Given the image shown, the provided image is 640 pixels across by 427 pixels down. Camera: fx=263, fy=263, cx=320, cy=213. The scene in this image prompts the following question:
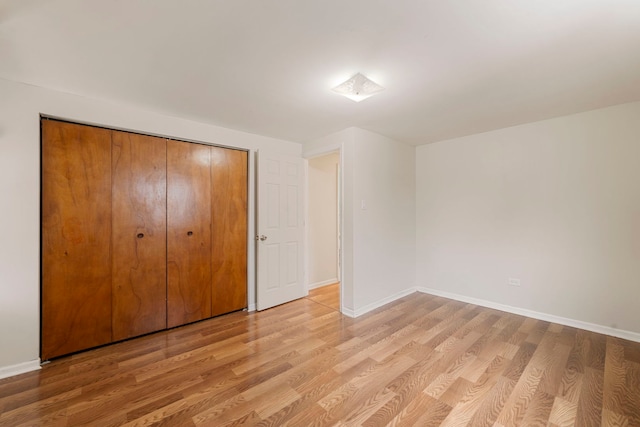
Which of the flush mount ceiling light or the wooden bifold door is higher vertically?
the flush mount ceiling light

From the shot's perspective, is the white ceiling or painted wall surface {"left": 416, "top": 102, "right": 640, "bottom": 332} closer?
the white ceiling

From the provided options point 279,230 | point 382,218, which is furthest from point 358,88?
point 279,230

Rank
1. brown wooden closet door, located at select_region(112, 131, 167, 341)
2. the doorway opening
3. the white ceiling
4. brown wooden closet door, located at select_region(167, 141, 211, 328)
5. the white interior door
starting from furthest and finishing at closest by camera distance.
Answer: the doorway opening → the white interior door → brown wooden closet door, located at select_region(167, 141, 211, 328) → brown wooden closet door, located at select_region(112, 131, 167, 341) → the white ceiling

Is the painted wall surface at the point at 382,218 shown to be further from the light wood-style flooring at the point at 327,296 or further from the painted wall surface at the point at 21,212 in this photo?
the painted wall surface at the point at 21,212

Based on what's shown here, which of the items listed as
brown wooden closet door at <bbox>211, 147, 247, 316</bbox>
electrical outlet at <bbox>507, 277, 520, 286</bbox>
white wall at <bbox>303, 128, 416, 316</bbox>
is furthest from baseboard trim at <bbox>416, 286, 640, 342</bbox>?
brown wooden closet door at <bbox>211, 147, 247, 316</bbox>

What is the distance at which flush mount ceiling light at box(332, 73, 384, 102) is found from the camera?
197 cm

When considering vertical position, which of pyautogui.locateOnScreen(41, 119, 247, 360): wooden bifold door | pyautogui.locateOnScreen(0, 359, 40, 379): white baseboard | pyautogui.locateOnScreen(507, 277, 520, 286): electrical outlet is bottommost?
pyautogui.locateOnScreen(0, 359, 40, 379): white baseboard

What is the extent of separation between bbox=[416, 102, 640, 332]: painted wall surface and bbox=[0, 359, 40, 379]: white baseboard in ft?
14.4

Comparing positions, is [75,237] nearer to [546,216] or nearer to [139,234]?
[139,234]

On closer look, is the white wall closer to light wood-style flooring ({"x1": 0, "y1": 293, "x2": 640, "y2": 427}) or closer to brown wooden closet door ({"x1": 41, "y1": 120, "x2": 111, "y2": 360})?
light wood-style flooring ({"x1": 0, "y1": 293, "x2": 640, "y2": 427})

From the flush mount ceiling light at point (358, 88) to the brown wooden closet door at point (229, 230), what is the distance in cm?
170

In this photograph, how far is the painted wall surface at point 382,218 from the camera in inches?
126

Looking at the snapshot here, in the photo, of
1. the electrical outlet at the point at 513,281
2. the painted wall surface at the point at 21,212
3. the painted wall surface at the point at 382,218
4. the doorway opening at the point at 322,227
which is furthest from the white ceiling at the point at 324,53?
the electrical outlet at the point at 513,281

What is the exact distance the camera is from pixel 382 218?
3.54 m
